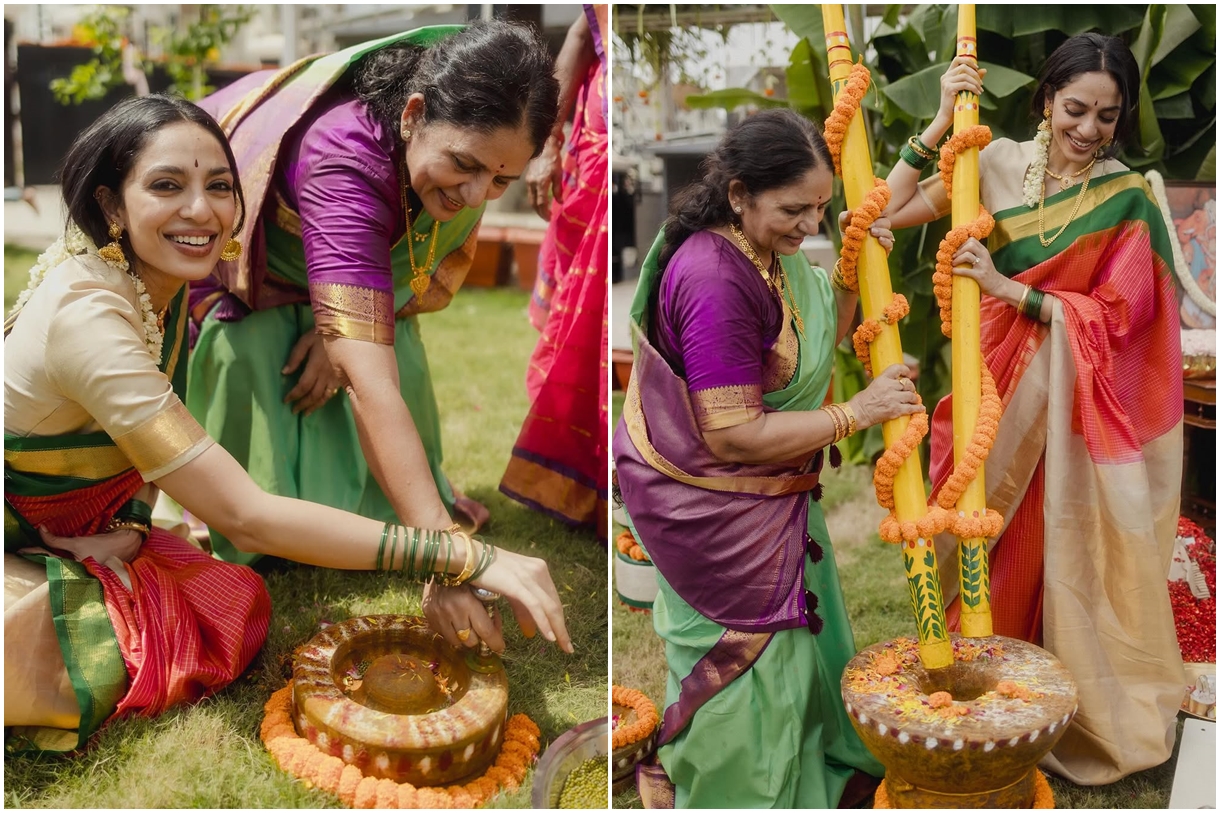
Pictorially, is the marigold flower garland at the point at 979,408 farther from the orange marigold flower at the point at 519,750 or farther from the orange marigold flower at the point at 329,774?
the orange marigold flower at the point at 329,774

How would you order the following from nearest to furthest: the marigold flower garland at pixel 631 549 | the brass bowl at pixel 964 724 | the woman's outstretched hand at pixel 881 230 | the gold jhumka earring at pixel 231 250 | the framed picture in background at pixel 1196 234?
the brass bowl at pixel 964 724
the woman's outstretched hand at pixel 881 230
the gold jhumka earring at pixel 231 250
the marigold flower garland at pixel 631 549
the framed picture in background at pixel 1196 234

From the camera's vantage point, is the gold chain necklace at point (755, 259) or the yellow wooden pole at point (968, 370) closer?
the gold chain necklace at point (755, 259)

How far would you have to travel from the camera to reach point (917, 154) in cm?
285

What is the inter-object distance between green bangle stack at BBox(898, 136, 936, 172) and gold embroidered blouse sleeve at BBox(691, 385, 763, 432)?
912mm

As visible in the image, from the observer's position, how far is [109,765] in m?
2.55

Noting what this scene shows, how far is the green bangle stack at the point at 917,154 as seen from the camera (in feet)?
9.24

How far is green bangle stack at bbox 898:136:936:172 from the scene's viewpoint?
9.24 ft

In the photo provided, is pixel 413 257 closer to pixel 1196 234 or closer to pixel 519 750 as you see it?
pixel 519 750

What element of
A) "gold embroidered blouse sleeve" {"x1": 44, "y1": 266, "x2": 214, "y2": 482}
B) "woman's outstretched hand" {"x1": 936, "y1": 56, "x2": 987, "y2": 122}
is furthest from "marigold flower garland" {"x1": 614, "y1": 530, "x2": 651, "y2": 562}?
"woman's outstretched hand" {"x1": 936, "y1": 56, "x2": 987, "y2": 122}

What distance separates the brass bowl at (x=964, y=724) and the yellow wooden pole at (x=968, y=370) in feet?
0.39

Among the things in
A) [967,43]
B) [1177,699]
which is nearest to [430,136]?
[967,43]

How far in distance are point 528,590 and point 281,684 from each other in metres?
0.90

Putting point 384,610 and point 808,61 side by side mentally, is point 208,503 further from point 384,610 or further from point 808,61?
point 808,61

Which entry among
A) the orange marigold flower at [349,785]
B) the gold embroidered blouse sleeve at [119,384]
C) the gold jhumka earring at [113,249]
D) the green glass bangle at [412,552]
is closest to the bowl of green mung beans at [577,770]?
the orange marigold flower at [349,785]
